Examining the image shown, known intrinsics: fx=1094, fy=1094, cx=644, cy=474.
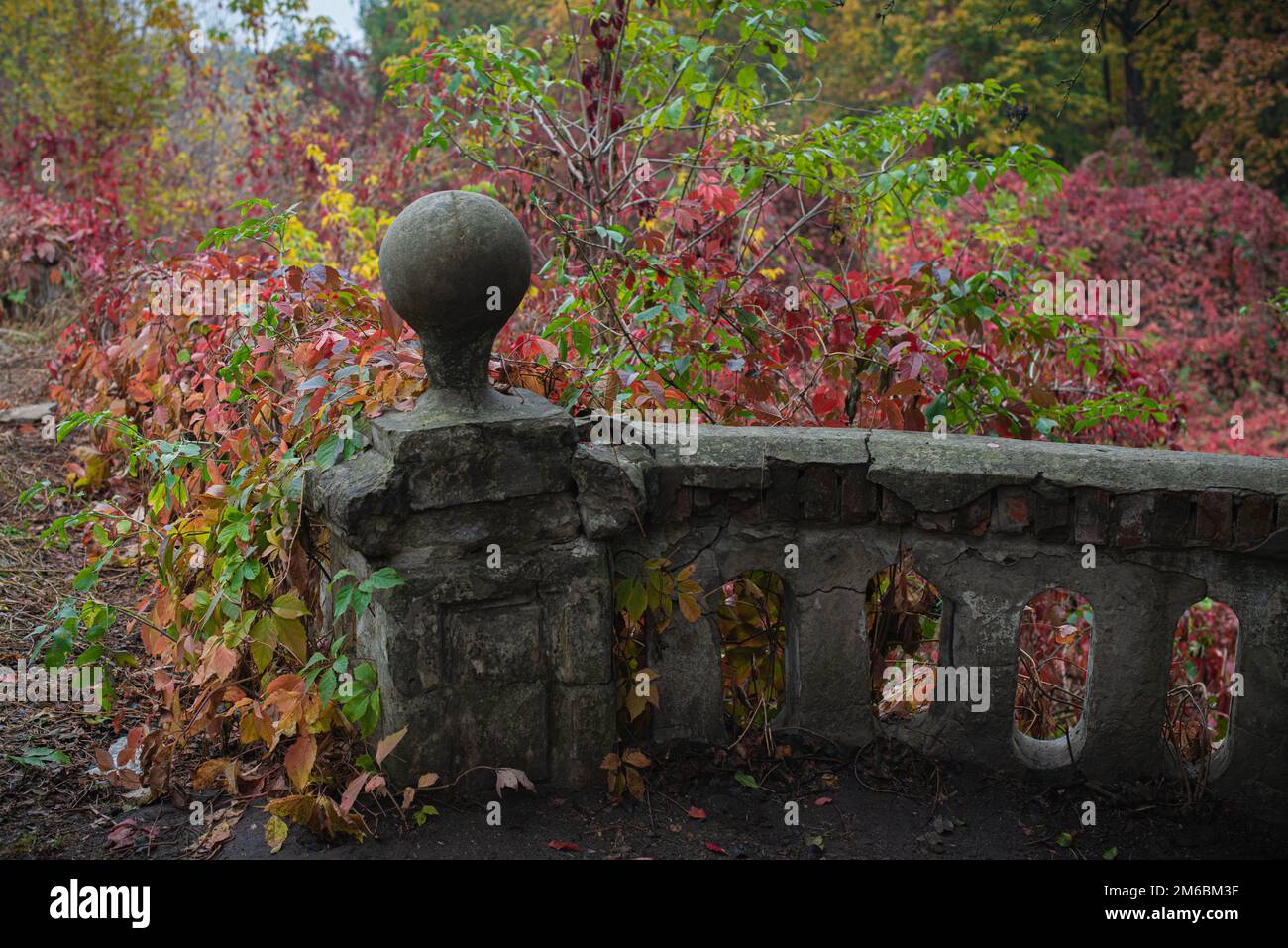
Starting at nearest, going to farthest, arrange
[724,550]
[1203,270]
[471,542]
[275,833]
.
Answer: [275,833]
[471,542]
[724,550]
[1203,270]

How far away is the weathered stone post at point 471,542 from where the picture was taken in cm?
267

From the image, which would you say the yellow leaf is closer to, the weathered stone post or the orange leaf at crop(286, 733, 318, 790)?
the orange leaf at crop(286, 733, 318, 790)

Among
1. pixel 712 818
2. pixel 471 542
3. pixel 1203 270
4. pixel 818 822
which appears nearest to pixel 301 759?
pixel 471 542

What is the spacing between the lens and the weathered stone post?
2.67 metres

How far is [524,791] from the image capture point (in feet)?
9.46

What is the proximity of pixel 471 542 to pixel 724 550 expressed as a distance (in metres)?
0.71

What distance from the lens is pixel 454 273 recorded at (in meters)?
2.65

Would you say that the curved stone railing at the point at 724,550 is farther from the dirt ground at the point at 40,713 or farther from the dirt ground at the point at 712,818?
the dirt ground at the point at 40,713

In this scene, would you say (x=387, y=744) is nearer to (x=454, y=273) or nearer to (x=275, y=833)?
(x=275, y=833)

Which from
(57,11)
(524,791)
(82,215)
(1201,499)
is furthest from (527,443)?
(57,11)

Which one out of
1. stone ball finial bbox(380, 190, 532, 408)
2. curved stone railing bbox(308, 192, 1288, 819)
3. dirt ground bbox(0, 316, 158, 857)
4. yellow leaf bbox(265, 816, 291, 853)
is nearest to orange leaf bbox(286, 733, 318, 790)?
yellow leaf bbox(265, 816, 291, 853)

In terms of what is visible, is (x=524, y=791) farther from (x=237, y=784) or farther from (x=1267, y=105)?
(x=1267, y=105)

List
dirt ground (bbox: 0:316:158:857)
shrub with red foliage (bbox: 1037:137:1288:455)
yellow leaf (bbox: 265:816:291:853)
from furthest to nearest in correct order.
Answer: shrub with red foliage (bbox: 1037:137:1288:455)
dirt ground (bbox: 0:316:158:857)
yellow leaf (bbox: 265:816:291:853)

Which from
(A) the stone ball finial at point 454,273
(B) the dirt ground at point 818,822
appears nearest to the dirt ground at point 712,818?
(B) the dirt ground at point 818,822
